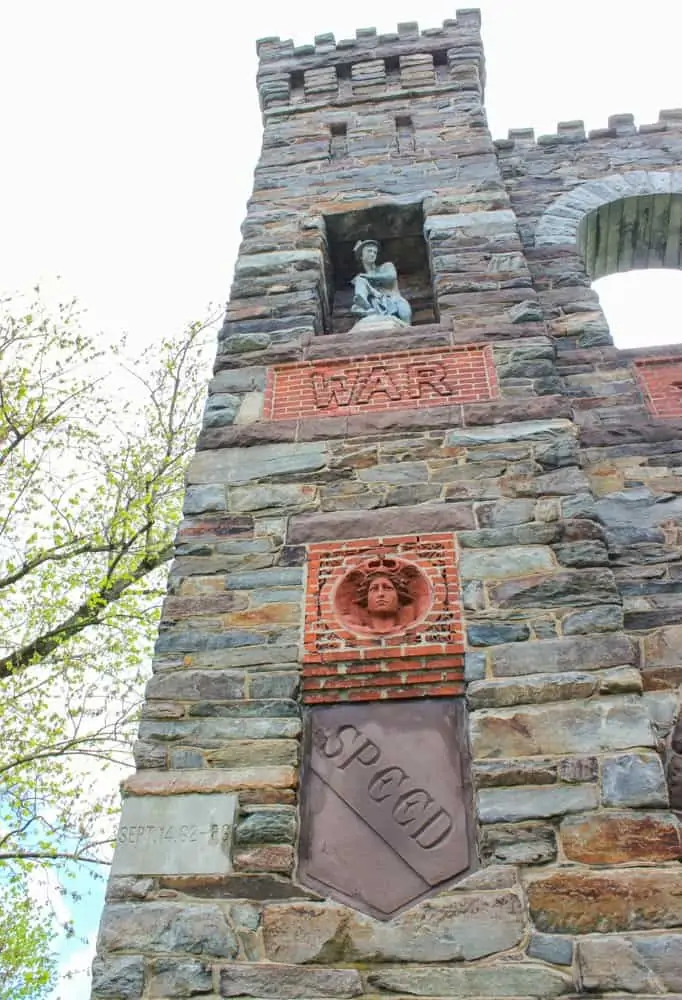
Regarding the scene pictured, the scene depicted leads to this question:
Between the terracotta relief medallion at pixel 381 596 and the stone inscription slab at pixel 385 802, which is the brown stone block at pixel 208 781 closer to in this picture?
the stone inscription slab at pixel 385 802

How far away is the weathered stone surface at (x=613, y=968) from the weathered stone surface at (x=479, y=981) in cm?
8

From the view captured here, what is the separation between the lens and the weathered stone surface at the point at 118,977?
338 cm

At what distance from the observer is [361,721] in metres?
4.16

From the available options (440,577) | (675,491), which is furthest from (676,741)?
(675,491)

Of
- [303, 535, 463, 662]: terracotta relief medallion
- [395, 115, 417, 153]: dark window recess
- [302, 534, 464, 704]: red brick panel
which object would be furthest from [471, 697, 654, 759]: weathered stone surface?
[395, 115, 417, 153]: dark window recess

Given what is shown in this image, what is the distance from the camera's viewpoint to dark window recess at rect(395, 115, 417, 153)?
26.9 ft

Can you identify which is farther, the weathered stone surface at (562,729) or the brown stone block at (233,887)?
the weathered stone surface at (562,729)

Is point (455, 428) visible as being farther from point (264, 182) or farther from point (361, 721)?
point (264, 182)

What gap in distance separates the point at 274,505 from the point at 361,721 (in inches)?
58.7

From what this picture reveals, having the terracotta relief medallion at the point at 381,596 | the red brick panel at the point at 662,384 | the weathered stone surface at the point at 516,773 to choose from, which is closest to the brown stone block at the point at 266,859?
the weathered stone surface at the point at 516,773

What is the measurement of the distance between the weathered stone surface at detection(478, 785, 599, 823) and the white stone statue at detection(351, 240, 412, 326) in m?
3.83

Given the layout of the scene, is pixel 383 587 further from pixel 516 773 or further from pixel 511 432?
pixel 511 432

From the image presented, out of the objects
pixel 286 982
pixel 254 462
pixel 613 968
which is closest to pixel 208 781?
pixel 286 982

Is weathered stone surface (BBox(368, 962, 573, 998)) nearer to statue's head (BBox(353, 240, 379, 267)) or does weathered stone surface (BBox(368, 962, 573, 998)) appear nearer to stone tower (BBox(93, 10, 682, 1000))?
stone tower (BBox(93, 10, 682, 1000))
